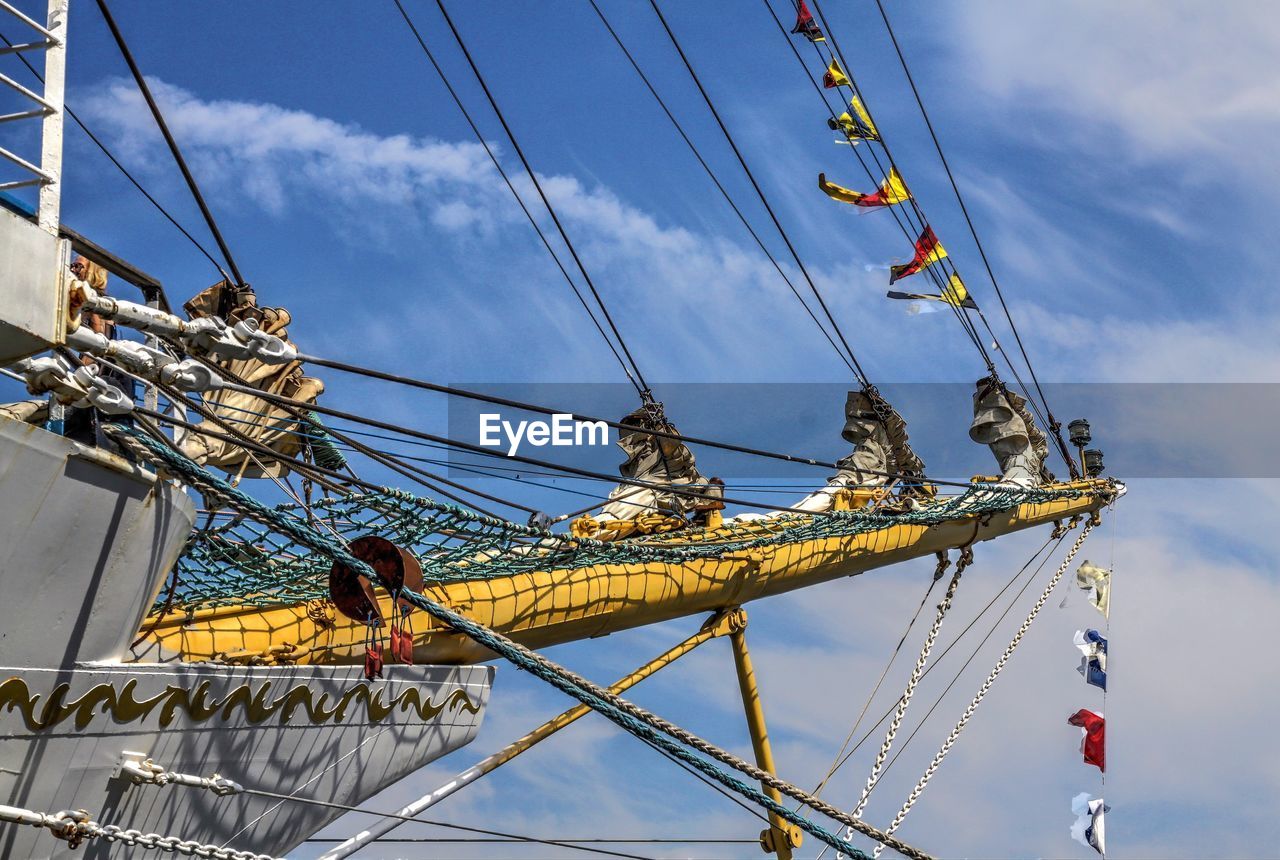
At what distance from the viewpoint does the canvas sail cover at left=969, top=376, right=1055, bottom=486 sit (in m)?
17.3

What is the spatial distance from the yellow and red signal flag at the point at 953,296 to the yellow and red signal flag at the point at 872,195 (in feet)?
3.32

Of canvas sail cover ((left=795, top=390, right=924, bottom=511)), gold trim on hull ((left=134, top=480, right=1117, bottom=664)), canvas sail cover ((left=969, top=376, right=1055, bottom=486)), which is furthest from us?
canvas sail cover ((left=969, top=376, right=1055, bottom=486))

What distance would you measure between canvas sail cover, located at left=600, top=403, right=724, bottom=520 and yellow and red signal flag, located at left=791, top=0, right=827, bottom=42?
15.7 ft

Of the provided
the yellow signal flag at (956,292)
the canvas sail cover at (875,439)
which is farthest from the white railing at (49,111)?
the yellow signal flag at (956,292)

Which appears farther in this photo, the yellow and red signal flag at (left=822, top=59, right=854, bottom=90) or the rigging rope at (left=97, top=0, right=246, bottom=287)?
the yellow and red signal flag at (left=822, top=59, right=854, bottom=90)

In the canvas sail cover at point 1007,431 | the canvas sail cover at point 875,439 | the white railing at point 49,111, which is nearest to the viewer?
the white railing at point 49,111

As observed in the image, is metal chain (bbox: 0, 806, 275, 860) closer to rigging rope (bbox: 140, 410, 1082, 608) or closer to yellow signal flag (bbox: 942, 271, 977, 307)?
rigging rope (bbox: 140, 410, 1082, 608)

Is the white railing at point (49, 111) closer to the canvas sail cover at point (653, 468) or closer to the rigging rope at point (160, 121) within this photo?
the rigging rope at point (160, 121)

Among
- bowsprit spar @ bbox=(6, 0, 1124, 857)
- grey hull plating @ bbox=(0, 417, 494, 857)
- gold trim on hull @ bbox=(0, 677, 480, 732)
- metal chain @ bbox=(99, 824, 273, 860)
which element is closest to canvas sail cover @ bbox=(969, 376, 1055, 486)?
bowsprit spar @ bbox=(6, 0, 1124, 857)

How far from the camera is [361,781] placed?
28.9ft

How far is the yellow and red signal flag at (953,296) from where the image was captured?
55.2 ft

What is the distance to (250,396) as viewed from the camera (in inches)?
364

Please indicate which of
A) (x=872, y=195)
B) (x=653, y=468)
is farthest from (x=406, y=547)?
(x=872, y=195)

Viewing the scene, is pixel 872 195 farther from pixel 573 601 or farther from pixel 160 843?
pixel 160 843
